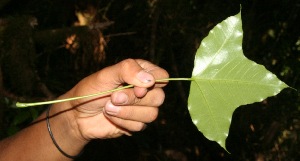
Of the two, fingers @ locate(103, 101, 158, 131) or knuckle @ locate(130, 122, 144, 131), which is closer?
fingers @ locate(103, 101, 158, 131)

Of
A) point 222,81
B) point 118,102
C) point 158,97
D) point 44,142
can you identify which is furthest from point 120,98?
point 44,142

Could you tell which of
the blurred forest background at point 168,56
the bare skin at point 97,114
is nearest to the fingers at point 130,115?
the bare skin at point 97,114

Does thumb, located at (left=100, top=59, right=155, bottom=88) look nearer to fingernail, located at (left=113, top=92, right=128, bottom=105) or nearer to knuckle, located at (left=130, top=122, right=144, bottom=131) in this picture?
fingernail, located at (left=113, top=92, right=128, bottom=105)

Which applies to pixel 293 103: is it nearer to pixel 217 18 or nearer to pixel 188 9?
pixel 217 18

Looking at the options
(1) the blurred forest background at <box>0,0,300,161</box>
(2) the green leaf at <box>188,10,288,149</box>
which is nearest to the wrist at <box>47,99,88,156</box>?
(2) the green leaf at <box>188,10,288,149</box>

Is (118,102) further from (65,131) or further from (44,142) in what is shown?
(44,142)
